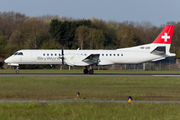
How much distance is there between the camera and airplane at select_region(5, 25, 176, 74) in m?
33.9

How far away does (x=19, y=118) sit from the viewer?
382 inches

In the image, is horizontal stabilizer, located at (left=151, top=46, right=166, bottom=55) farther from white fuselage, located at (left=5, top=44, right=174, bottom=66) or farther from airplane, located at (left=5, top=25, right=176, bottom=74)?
white fuselage, located at (left=5, top=44, right=174, bottom=66)

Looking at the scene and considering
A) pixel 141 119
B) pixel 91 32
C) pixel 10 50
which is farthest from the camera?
pixel 91 32

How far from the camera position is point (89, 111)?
10.9 metres

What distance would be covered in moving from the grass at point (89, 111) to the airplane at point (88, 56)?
21.3 meters

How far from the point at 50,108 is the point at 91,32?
6058 centimetres

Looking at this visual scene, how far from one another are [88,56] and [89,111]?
22.2 meters

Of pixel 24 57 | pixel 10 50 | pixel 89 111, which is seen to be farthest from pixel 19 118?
pixel 10 50

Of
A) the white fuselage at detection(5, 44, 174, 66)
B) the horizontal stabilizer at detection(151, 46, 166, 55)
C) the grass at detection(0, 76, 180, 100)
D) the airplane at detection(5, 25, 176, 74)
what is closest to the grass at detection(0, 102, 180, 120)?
the grass at detection(0, 76, 180, 100)

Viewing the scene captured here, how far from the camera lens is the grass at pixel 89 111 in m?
9.92

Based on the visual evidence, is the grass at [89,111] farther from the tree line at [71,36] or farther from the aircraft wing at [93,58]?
the tree line at [71,36]

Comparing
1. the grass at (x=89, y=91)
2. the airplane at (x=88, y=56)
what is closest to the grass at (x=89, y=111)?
the grass at (x=89, y=91)

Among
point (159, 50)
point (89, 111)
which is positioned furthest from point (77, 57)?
point (89, 111)

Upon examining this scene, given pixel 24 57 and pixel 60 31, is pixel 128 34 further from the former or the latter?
pixel 24 57
